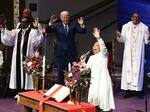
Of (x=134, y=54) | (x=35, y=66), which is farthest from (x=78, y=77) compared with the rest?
(x=134, y=54)

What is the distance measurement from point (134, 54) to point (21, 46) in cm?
220

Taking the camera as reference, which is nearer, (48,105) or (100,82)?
(48,105)

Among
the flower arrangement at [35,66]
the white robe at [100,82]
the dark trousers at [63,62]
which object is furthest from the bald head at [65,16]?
the white robe at [100,82]

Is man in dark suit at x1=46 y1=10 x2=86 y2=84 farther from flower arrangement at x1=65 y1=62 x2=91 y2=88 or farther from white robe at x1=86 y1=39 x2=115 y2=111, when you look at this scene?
flower arrangement at x1=65 y1=62 x2=91 y2=88

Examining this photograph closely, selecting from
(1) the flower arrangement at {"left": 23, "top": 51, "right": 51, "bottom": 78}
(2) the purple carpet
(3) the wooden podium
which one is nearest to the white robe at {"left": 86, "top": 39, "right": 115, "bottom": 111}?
(1) the flower arrangement at {"left": 23, "top": 51, "right": 51, "bottom": 78}

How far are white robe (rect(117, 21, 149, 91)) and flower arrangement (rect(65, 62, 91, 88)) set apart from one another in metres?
3.56

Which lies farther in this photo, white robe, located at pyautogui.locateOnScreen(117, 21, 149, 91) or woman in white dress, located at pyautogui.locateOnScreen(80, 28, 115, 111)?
white robe, located at pyautogui.locateOnScreen(117, 21, 149, 91)

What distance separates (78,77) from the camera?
6035 mm

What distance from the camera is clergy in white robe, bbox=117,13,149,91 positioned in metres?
9.51

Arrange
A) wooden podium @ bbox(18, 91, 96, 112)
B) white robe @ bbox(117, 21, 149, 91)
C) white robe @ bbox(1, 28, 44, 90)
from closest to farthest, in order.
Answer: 1. wooden podium @ bbox(18, 91, 96, 112)
2. white robe @ bbox(1, 28, 44, 90)
3. white robe @ bbox(117, 21, 149, 91)

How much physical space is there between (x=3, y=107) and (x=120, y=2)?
13.1 feet

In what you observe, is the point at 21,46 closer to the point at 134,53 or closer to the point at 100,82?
the point at 134,53

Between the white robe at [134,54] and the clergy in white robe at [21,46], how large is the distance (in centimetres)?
171

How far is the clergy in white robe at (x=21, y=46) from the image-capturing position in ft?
30.1
